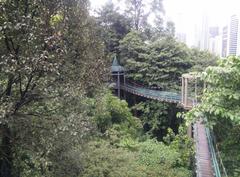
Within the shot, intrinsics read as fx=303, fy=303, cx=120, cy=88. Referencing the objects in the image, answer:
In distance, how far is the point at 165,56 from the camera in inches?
842

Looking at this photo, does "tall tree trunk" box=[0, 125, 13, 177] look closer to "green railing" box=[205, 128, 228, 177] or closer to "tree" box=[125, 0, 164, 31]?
"green railing" box=[205, 128, 228, 177]

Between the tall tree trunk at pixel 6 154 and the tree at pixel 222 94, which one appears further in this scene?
the tall tree trunk at pixel 6 154

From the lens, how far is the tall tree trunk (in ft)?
21.3

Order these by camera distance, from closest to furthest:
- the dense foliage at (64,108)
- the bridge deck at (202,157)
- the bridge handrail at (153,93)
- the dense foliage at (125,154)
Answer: the dense foliage at (64,108)
the bridge deck at (202,157)
the dense foliage at (125,154)
the bridge handrail at (153,93)

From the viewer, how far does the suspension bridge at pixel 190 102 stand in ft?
23.5

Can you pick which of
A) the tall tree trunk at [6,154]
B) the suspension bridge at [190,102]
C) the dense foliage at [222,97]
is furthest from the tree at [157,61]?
the dense foliage at [222,97]

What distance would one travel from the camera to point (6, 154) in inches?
269

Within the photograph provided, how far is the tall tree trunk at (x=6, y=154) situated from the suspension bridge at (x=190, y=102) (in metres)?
4.02

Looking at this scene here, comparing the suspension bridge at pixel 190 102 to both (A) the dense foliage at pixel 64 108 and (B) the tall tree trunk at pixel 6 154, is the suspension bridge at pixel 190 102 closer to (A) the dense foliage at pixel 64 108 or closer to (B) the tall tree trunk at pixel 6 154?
(A) the dense foliage at pixel 64 108

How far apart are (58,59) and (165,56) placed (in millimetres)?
15612

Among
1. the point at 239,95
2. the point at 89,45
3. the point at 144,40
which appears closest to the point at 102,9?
the point at 144,40

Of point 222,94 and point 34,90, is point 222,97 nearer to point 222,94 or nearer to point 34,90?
point 222,94

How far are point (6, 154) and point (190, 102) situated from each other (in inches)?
421

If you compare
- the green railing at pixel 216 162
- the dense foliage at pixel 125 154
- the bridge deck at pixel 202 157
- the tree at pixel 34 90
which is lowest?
the dense foliage at pixel 125 154
